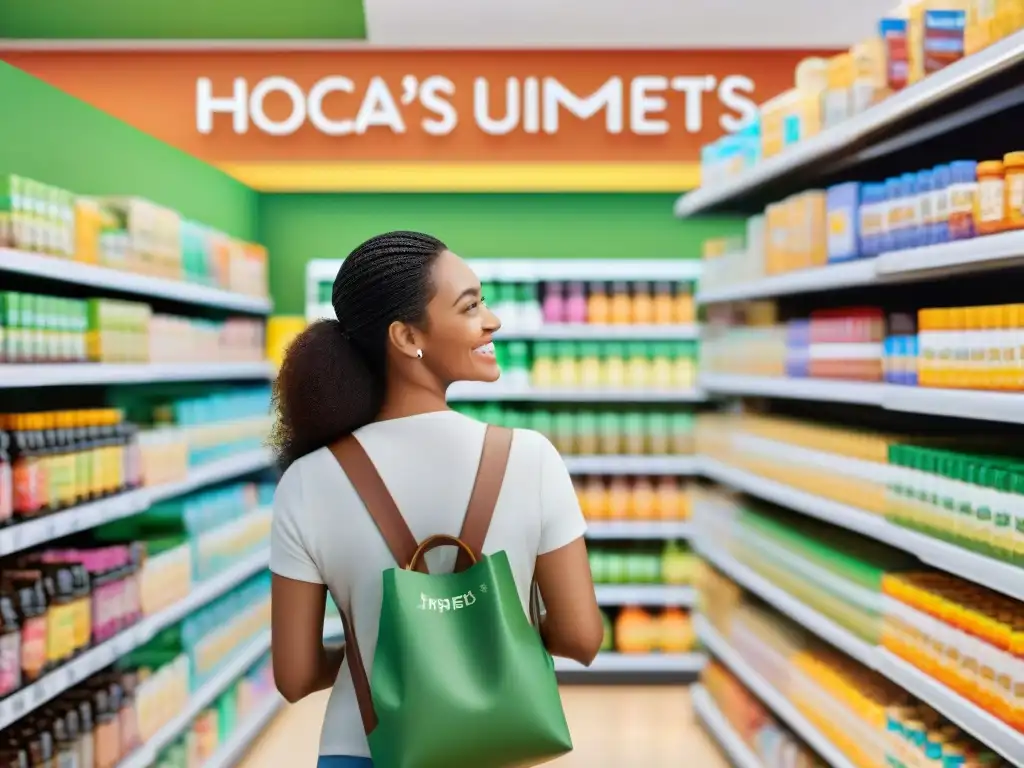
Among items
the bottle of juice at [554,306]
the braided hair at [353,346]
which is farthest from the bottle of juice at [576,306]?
the braided hair at [353,346]

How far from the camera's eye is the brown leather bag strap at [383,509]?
1.58 meters

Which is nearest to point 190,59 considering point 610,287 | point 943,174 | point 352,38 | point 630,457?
point 352,38

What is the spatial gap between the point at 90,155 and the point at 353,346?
3.09m

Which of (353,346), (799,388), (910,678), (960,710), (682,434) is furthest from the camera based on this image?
(682,434)

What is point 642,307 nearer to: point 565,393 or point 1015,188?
point 565,393

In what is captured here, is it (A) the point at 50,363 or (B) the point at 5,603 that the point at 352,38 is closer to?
(A) the point at 50,363

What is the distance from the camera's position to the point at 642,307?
632 centimetres

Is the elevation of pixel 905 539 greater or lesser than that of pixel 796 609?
greater

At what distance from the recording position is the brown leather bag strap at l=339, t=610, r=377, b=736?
159 centimetres

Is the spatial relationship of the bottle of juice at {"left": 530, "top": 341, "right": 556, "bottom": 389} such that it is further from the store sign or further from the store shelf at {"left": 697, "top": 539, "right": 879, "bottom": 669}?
the store shelf at {"left": 697, "top": 539, "right": 879, "bottom": 669}

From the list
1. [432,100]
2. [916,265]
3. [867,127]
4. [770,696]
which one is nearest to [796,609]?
[770,696]

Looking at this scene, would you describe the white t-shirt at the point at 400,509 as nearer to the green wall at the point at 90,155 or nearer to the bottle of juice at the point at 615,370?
the green wall at the point at 90,155

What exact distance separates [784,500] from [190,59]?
4243mm

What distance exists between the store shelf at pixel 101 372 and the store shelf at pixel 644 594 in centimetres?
242
